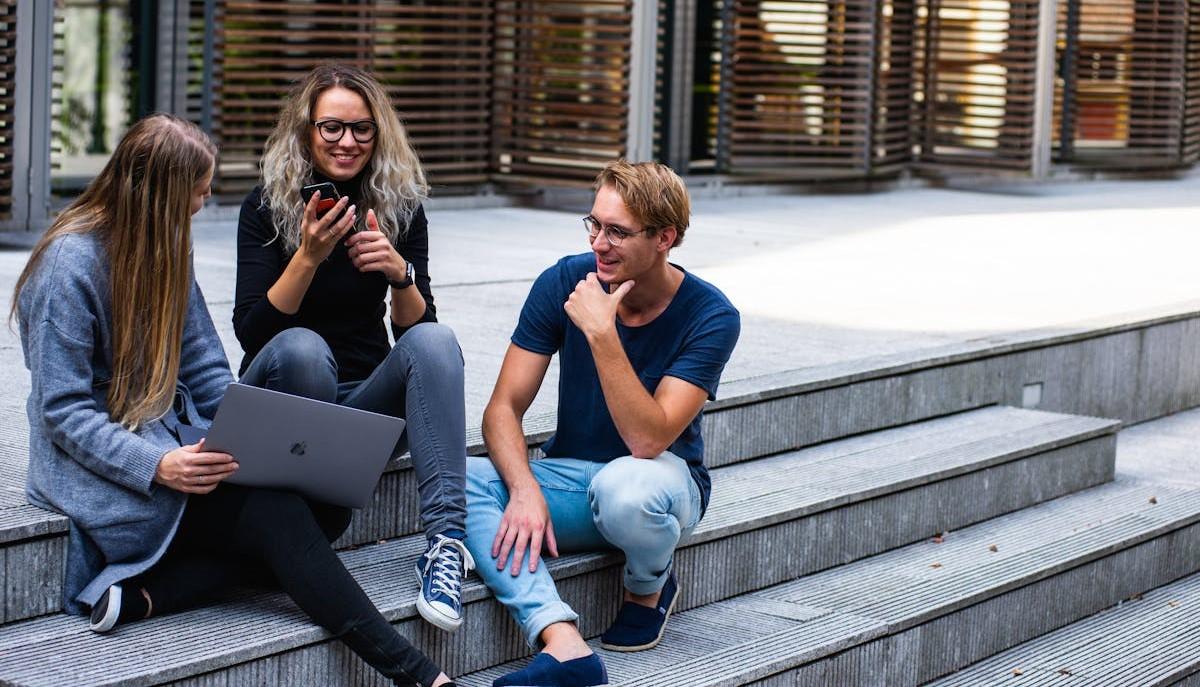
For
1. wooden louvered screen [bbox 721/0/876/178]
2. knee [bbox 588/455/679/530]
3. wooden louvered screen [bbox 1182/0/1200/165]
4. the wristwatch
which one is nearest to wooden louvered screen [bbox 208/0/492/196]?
wooden louvered screen [bbox 721/0/876/178]

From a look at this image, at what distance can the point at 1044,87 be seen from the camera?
13461 millimetres

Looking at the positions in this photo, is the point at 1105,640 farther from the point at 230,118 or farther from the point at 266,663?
the point at 230,118

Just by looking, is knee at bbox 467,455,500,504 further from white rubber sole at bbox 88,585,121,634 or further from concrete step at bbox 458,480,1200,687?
white rubber sole at bbox 88,585,121,634

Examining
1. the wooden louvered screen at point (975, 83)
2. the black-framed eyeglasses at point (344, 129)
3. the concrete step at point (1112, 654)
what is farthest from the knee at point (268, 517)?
the wooden louvered screen at point (975, 83)

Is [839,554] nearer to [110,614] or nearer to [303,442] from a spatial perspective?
[303,442]

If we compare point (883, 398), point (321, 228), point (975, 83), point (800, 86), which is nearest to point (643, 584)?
point (321, 228)

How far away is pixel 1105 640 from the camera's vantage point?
4758 mm

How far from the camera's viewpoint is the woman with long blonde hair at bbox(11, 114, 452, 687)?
123 inches

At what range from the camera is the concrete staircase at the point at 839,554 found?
127 inches

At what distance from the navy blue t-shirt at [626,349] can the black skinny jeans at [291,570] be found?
30.3 inches

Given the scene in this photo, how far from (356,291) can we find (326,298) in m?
0.07

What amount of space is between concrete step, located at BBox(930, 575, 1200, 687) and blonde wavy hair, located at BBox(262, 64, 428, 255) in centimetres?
194

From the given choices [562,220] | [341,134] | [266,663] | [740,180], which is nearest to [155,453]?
[266,663]

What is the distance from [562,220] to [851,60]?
3449 millimetres
